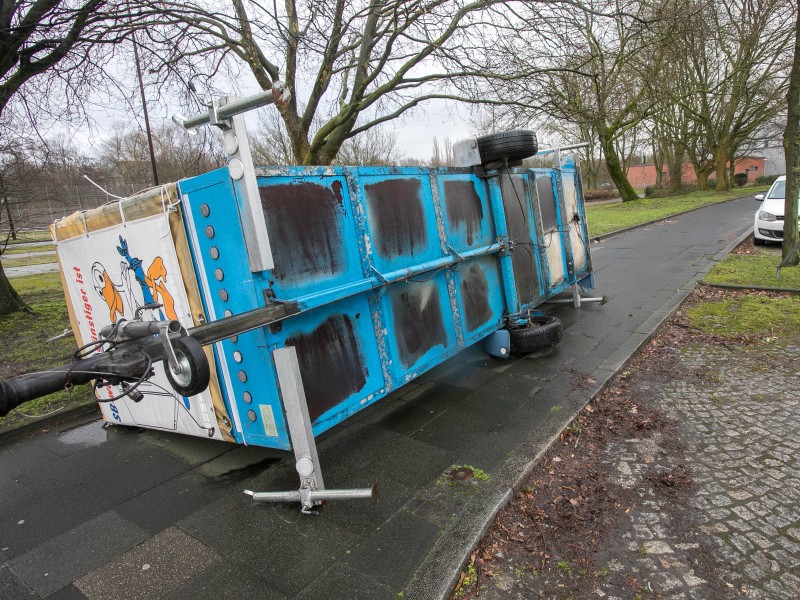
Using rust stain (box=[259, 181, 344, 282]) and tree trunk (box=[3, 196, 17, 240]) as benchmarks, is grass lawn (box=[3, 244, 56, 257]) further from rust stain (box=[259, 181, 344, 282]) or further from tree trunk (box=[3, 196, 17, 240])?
rust stain (box=[259, 181, 344, 282])

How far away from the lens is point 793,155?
314 inches

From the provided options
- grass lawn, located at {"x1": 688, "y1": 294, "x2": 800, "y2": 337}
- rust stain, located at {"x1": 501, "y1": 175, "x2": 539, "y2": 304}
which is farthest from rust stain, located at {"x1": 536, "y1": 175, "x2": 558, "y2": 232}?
grass lawn, located at {"x1": 688, "y1": 294, "x2": 800, "y2": 337}

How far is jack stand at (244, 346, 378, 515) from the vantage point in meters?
2.91

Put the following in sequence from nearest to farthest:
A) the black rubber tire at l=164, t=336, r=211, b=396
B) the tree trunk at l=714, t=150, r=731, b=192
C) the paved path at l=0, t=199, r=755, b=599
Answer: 1. the black rubber tire at l=164, t=336, r=211, b=396
2. the paved path at l=0, t=199, r=755, b=599
3. the tree trunk at l=714, t=150, r=731, b=192

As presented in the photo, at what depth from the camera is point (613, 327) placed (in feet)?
22.0

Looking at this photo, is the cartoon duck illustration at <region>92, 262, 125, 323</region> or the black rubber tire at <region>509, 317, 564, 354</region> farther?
the black rubber tire at <region>509, 317, 564, 354</region>

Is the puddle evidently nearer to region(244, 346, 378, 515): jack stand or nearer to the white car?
region(244, 346, 378, 515): jack stand

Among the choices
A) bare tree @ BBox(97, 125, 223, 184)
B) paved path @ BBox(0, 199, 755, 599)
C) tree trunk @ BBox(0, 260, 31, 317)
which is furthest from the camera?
bare tree @ BBox(97, 125, 223, 184)

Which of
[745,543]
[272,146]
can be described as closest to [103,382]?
[745,543]

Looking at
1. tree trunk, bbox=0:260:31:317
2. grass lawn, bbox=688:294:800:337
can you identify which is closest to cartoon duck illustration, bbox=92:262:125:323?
tree trunk, bbox=0:260:31:317

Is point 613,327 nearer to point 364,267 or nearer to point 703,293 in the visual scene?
point 703,293

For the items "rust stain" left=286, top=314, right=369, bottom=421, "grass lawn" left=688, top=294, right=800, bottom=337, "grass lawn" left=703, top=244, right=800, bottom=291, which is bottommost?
"grass lawn" left=688, top=294, right=800, bottom=337

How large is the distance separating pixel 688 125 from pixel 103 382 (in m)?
40.1

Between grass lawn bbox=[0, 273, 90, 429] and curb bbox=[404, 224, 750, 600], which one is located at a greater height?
grass lawn bbox=[0, 273, 90, 429]
